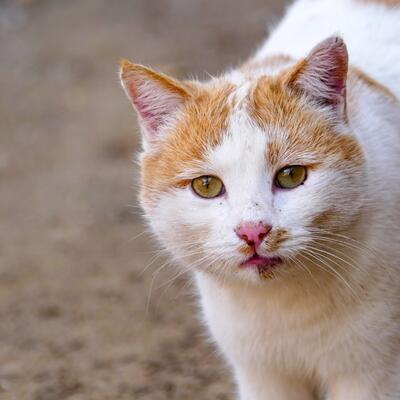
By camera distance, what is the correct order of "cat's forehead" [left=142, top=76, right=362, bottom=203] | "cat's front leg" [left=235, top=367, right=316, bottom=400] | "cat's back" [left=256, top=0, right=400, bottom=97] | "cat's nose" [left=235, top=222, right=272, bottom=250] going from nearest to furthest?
"cat's nose" [left=235, top=222, right=272, bottom=250] → "cat's forehead" [left=142, top=76, right=362, bottom=203] → "cat's front leg" [left=235, top=367, right=316, bottom=400] → "cat's back" [left=256, top=0, right=400, bottom=97]

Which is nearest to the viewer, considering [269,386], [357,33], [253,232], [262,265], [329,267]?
[253,232]

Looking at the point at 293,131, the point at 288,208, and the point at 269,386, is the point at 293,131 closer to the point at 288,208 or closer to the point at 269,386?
the point at 288,208

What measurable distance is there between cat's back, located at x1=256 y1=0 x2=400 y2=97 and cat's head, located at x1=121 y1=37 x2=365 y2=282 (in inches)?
20.9

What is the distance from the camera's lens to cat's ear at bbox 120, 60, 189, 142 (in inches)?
97.6

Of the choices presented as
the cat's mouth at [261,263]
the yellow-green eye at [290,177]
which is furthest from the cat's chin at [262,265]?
the yellow-green eye at [290,177]

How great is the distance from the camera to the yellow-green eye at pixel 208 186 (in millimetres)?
2350

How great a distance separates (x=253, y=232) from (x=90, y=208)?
3.00 meters

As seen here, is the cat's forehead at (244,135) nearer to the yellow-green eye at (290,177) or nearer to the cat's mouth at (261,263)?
the yellow-green eye at (290,177)

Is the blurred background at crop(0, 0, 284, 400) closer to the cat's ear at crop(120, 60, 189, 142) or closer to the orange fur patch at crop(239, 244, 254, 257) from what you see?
the cat's ear at crop(120, 60, 189, 142)

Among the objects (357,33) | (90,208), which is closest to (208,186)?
(357,33)

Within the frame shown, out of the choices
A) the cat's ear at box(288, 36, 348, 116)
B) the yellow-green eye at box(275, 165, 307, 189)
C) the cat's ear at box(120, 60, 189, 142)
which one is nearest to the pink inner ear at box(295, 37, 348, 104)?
the cat's ear at box(288, 36, 348, 116)

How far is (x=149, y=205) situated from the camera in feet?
8.30

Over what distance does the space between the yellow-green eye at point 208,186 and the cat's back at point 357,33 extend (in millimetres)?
763

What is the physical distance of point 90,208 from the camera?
5.11 m
